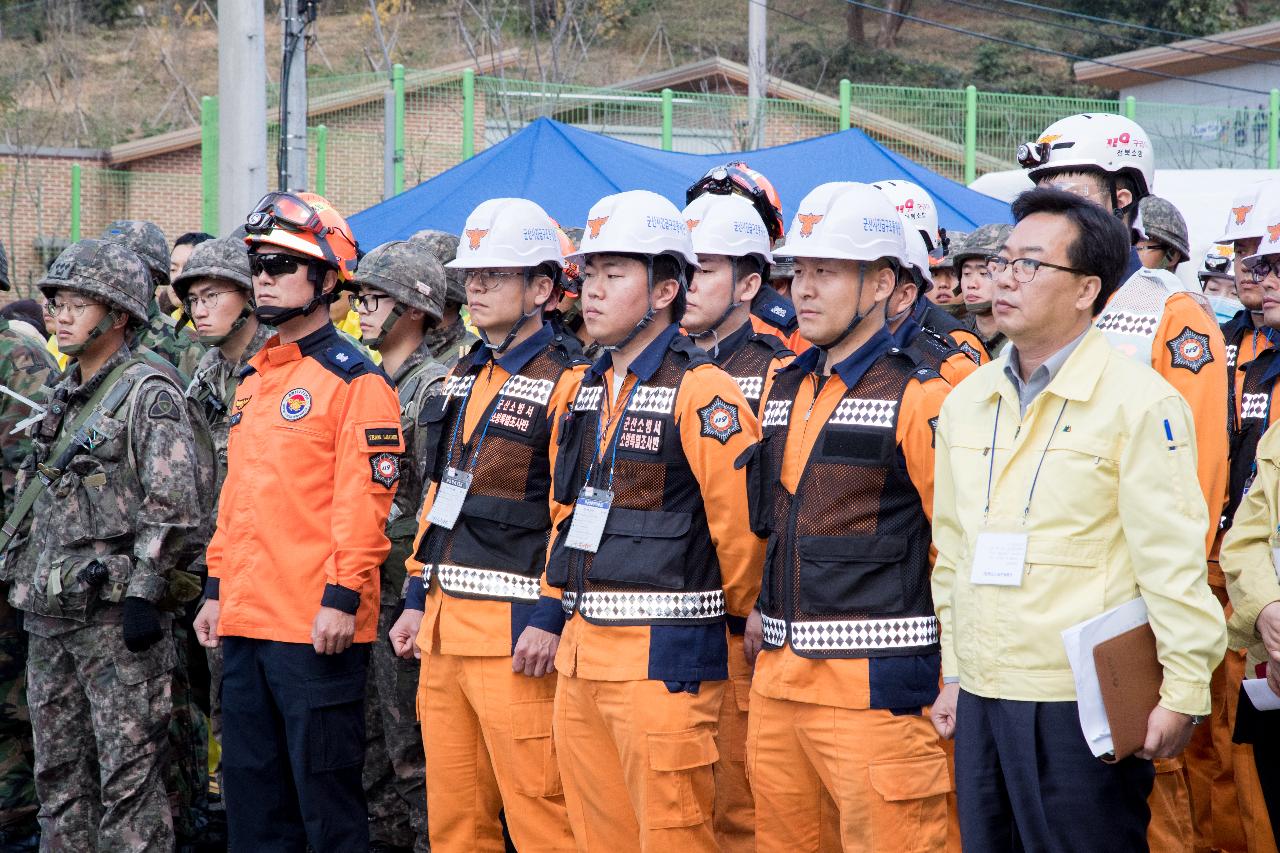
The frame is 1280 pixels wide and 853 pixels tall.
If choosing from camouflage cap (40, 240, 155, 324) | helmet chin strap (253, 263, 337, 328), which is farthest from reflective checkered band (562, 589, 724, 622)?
camouflage cap (40, 240, 155, 324)

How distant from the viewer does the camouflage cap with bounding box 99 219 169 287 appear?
Answer: 7.74 meters

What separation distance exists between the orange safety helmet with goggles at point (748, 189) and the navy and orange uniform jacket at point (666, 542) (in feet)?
8.37

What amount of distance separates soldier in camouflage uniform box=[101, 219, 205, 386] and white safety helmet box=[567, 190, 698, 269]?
2841mm

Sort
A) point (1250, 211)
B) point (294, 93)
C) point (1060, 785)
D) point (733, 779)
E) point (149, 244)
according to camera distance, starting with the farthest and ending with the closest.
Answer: point (294, 93) → point (149, 244) → point (1250, 211) → point (733, 779) → point (1060, 785)

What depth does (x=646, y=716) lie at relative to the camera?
14.8 feet

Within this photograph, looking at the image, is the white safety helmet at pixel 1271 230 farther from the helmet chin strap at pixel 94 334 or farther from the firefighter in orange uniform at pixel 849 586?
the helmet chin strap at pixel 94 334

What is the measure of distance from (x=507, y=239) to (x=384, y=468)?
0.96m

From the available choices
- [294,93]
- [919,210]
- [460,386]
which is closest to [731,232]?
[919,210]

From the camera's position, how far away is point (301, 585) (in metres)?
5.39

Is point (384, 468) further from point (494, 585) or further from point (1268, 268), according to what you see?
point (1268, 268)

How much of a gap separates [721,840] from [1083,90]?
38490 mm

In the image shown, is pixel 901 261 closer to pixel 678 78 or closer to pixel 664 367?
pixel 664 367

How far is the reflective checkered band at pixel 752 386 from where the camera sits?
5902 mm

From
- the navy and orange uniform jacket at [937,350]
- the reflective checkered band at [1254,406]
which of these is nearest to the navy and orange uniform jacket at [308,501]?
the navy and orange uniform jacket at [937,350]
